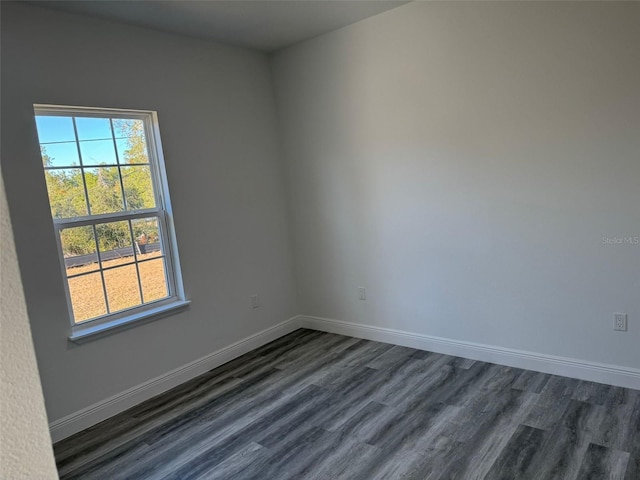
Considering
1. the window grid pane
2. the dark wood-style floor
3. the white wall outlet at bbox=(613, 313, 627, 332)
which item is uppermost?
the window grid pane

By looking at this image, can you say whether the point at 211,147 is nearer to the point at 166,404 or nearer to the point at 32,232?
the point at 32,232

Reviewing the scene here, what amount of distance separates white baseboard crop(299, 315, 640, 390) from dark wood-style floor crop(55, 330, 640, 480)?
0.07m

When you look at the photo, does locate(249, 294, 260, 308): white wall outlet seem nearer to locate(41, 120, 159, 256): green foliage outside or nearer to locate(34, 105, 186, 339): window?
locate(34, 105, 186, 339): window

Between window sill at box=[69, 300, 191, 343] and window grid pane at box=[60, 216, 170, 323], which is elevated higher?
window grid pane at box=[60, 216, 170, 323]

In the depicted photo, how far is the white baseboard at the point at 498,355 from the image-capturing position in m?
2.71

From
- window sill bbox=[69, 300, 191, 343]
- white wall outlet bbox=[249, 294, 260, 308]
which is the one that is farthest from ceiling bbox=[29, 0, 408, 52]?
white wall outlet bbox=[249, 294, 260, 308]

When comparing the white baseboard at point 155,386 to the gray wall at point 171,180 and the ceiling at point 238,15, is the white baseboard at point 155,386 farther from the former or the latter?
the ceiling at point 238,15

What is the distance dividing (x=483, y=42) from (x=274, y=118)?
1.96 m

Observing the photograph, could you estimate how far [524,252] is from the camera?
9.70 ft

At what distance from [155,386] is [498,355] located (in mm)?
2529

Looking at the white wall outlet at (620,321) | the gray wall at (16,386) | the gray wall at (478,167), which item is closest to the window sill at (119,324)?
the gray wall at (478,167)

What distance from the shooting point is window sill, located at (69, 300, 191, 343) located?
2.82m

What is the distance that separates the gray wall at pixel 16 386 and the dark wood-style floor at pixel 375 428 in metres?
1.96

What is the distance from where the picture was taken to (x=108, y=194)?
3.03 meters
